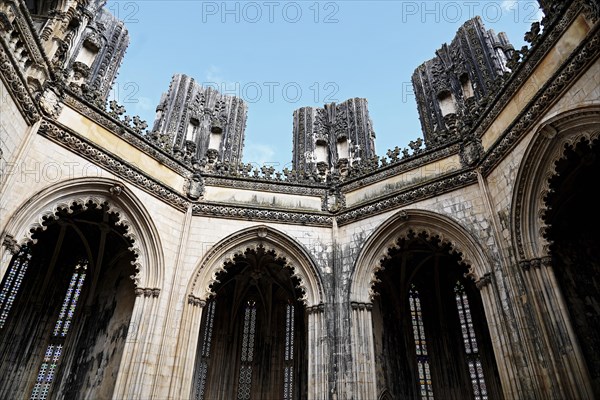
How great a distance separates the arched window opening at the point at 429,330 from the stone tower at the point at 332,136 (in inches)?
192

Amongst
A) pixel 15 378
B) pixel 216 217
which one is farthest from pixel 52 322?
pixel 216 217

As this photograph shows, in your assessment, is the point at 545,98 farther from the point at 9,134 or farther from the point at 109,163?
the point at 9,134

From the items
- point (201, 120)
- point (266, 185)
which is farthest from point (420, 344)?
point (201, 120)

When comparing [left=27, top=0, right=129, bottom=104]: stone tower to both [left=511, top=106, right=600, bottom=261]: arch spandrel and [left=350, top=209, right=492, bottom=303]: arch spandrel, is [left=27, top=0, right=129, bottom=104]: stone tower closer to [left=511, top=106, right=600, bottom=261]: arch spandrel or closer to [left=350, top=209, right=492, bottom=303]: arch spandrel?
[left=350, top=209, right=492, bottom=303]: arch spandrel

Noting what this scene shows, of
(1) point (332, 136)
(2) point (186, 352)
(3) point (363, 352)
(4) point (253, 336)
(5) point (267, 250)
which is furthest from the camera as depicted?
(1) point (332, 136)

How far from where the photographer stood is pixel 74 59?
14438 millimetres

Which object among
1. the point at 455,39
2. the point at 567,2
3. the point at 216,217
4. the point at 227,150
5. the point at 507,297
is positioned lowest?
the point at 507,297

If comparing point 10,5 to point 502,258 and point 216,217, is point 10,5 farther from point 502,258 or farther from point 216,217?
point 502,258

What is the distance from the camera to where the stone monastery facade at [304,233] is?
32.1 ft

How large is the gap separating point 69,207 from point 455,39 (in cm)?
1626

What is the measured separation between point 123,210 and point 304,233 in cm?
593

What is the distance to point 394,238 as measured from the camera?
13.4 meters

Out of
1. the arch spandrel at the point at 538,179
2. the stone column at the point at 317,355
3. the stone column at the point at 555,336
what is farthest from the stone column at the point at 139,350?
the arch spandrel at the point at 538,179

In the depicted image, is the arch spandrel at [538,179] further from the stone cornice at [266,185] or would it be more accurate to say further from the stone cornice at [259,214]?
the stone cornice at [266,185]
